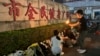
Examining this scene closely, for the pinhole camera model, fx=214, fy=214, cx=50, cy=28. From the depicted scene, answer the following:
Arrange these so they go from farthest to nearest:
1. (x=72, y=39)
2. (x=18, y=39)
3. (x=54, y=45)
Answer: (x=72, y=39)
(x=54, y=45)
(x=18, y=39)

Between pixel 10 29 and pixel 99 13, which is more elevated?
pixel 10 29

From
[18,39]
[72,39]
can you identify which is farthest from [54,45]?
[72,39]

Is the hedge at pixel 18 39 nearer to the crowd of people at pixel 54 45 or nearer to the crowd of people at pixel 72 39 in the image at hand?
the crowd of people at pixel 54 45

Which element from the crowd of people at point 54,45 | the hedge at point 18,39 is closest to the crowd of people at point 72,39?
the crowd of people at point 54,45

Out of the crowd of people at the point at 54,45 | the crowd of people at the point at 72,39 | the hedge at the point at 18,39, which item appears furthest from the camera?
the crowd of people at the point at 72,39

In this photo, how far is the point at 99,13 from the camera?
1120 inches

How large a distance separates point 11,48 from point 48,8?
5.73 m

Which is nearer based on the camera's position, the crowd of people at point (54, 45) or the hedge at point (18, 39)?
the hedge at point (18, 39)

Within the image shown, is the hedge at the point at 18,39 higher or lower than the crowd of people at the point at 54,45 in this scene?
higher

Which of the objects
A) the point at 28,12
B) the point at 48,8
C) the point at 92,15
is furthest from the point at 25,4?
the point at 92,15

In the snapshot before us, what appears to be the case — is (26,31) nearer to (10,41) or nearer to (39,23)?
(10,41)

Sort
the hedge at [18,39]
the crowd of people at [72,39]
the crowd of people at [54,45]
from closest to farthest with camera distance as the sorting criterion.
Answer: the hedge at [18,39], the crowd of people at [54,45], the crowd of people at [72,39]

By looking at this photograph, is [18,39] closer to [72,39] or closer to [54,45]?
[54,45]

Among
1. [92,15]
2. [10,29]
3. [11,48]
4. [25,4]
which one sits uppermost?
[25,4]
